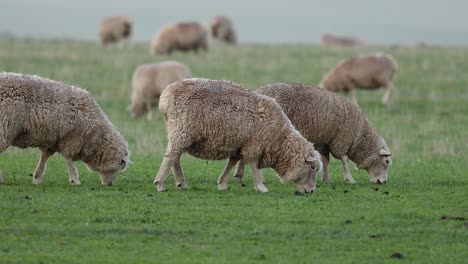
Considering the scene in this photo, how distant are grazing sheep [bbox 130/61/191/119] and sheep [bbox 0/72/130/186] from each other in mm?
11198

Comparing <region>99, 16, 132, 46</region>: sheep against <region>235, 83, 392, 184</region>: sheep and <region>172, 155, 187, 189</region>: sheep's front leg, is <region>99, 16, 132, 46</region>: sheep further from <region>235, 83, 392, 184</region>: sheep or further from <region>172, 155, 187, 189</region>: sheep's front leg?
<region>172, 155, 187, 189</region>: sheep's front leg

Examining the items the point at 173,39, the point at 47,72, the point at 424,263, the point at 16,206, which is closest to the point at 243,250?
the point at 424,263

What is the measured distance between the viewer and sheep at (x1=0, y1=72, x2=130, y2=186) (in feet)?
44.1

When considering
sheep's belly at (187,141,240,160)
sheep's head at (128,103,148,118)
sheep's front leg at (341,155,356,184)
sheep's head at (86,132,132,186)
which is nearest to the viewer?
sheep's belly at (187,141,240,160)

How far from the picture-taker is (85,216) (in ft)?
38.8

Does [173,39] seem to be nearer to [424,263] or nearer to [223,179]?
[223,179]

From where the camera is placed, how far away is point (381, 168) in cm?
1622

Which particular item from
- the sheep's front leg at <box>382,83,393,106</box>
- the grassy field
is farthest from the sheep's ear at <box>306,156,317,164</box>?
the sheep's front leg at <box>382,83,393,106</box>

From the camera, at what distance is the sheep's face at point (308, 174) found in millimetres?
14055

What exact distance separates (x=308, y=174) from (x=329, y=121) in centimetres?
200

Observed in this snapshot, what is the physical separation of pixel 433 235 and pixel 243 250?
2323mm

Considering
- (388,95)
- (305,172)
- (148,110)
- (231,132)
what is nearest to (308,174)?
(305,172)

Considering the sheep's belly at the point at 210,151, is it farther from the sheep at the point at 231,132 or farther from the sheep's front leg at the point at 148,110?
the sheep's front leg at the point at 148,110

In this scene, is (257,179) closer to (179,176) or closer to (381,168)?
(179,176)
